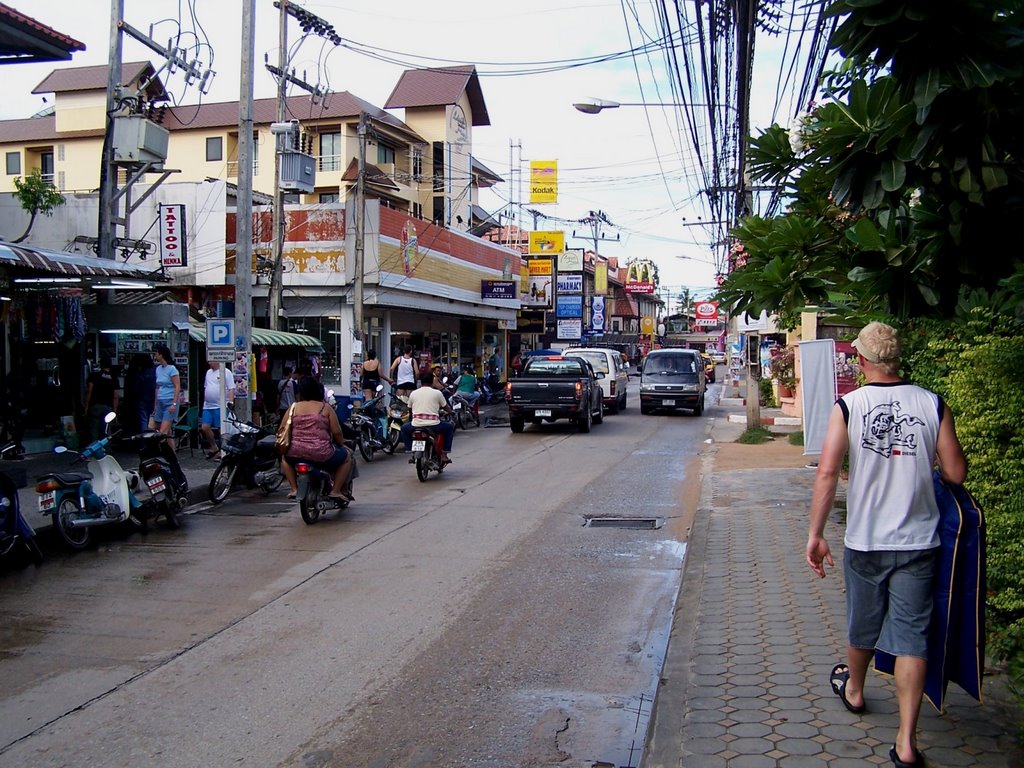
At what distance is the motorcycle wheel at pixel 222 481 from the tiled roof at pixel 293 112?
103 ft

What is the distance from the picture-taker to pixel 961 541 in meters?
4.01

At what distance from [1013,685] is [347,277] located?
23.7 metres

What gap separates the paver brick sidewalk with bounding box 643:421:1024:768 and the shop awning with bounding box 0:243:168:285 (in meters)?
8.91

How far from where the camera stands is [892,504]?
413 centimetres

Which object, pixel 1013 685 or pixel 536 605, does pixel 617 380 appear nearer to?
pixel 536 605

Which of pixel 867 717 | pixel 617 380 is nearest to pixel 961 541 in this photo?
pixel 867 717

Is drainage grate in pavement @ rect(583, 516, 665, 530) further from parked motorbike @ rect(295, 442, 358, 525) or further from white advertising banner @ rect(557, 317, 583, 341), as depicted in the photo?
white advertising banner @ rect(557, 317, 583, 341)

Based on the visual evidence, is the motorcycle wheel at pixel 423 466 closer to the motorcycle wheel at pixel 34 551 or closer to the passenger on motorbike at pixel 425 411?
the passenger on motorbike at pixel 425 411

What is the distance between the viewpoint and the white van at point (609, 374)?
96.6 ft

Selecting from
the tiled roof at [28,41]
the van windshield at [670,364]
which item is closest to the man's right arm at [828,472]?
the tiled roof at [28,41]

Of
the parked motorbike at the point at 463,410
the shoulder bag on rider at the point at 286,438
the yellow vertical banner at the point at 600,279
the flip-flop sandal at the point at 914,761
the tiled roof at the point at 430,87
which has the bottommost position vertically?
the flip-flop sandal at the point at 914,761

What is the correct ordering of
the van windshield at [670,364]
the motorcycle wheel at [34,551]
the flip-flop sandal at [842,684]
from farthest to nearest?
the van windshield at [670,364] < the motorcycle wheel at [34,551] < the flip-flop sandal at [842,684]

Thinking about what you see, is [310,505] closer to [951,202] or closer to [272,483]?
[272,483]

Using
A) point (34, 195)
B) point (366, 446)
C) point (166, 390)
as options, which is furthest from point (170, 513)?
point (34, 195)
